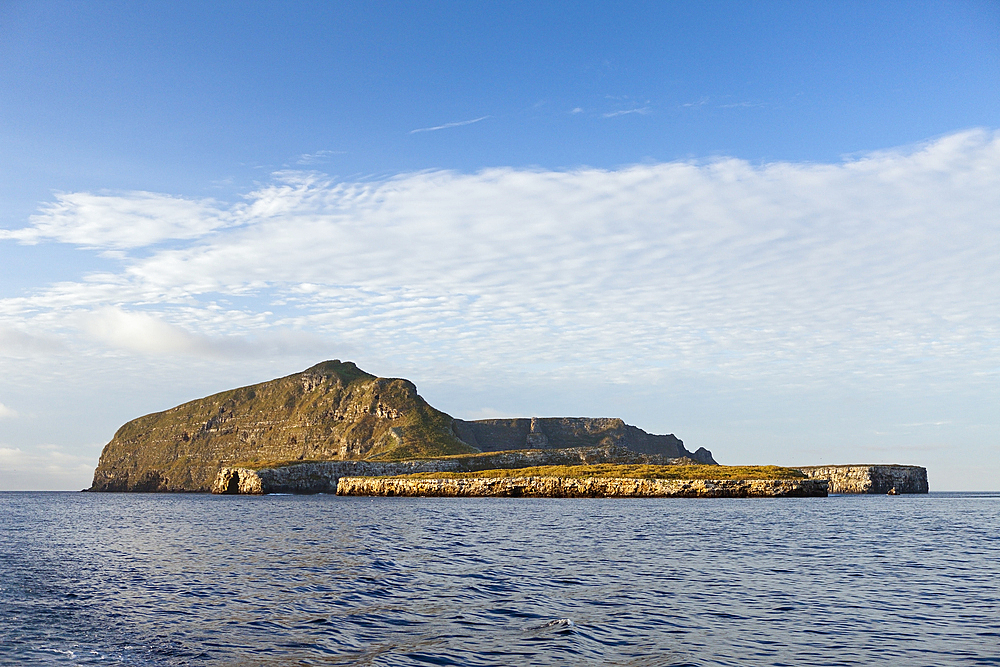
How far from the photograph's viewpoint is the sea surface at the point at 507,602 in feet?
62.0

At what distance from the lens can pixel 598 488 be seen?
145 meters

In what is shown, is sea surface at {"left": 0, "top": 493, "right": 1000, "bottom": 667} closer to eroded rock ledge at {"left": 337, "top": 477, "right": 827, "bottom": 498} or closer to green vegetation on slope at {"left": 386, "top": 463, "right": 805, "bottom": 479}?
eroded rock ledge at {"left": 337, "top": 477, "right": 827, "bottom": 498}

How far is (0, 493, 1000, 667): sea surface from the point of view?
18.9 meters

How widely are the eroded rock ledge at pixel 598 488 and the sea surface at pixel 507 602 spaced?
299ft

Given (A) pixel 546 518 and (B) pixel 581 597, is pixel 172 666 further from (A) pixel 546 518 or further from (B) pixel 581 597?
(A) pixel 546 518

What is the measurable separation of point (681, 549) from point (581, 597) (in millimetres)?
17842

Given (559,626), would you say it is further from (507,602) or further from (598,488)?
(598,488)

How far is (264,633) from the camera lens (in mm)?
21312

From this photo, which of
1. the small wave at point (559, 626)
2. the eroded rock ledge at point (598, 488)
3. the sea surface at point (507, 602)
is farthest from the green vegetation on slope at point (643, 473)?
the small wave at point (559, 626)

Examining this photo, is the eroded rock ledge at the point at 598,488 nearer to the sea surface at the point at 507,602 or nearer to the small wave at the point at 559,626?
the sea surface at the point at 507,602

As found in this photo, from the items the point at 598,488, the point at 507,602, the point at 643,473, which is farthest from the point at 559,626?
the point at 643,473

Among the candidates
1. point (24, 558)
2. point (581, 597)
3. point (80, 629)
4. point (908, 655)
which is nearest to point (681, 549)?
point (581, 597)

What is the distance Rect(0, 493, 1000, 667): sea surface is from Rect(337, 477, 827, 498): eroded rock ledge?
9117 cm

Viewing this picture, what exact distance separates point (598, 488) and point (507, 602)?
4840 inches
